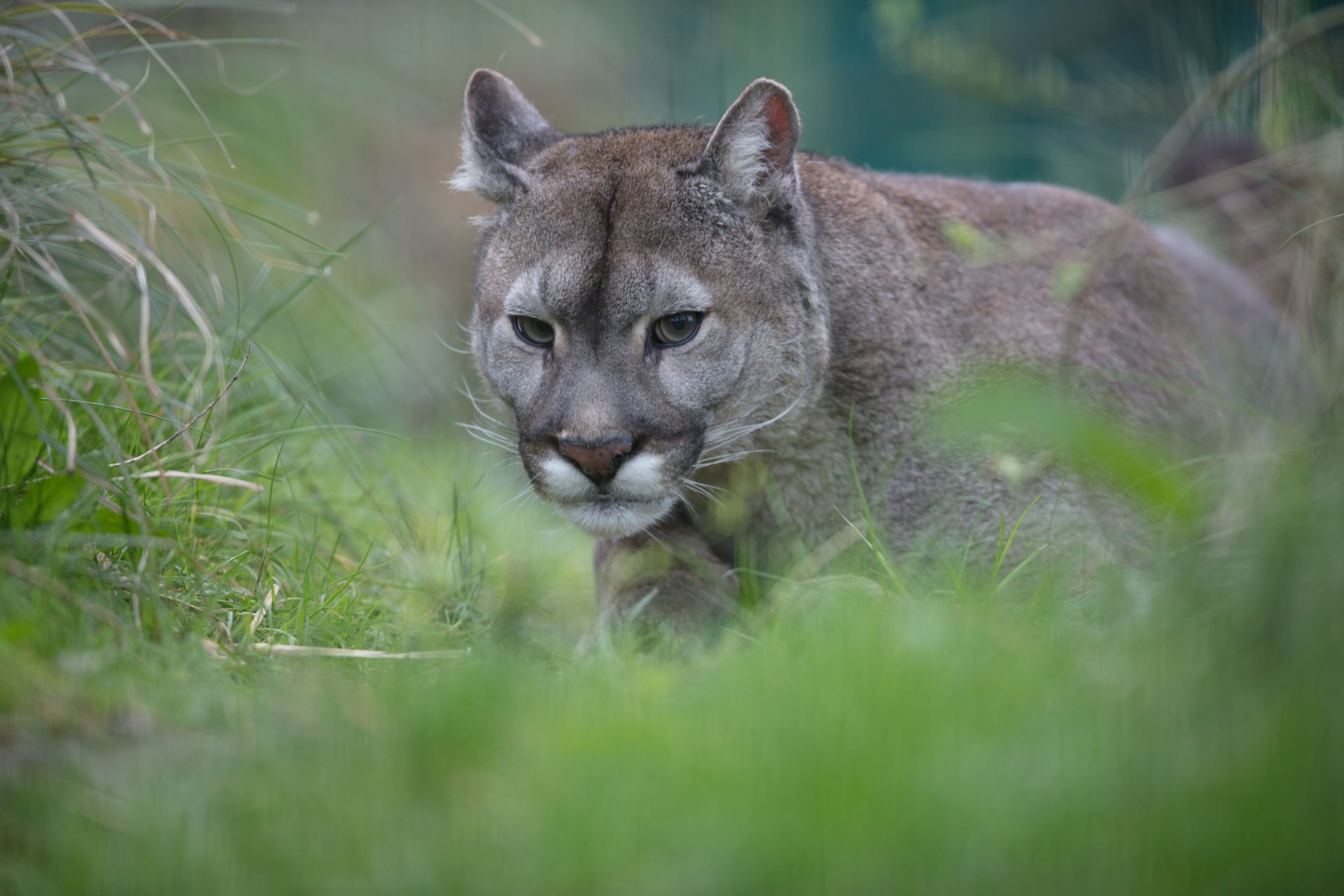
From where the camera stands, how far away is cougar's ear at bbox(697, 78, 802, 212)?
4.21 m

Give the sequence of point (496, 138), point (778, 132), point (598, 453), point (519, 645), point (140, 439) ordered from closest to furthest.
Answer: point (519, 645) → point (598, 453) → point (140, 439) → point (778, 132) → point (496, 138)

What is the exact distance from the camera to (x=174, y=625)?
340 centimetres

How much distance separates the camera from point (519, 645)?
142 inches

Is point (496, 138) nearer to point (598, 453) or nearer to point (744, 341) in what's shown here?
point (744, 341)

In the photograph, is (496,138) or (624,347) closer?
(624,347)

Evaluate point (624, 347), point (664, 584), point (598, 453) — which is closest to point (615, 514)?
point (598, 453)

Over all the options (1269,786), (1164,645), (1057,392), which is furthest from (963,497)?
(1269,786)

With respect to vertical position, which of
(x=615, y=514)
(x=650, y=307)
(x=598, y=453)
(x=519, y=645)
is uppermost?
(x=650, y=307)

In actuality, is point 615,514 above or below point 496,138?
below

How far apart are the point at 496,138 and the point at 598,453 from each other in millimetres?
Answer: 1649

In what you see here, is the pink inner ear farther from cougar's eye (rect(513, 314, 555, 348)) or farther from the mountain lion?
cougar's eye (rect(513, 314, 555, 348))

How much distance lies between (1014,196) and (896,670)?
3.35 metres

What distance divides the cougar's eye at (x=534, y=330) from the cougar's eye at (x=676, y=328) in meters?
0.39

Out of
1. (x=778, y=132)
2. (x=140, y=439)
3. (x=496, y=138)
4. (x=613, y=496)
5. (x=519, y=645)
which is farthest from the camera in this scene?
(x=496, y=138)
